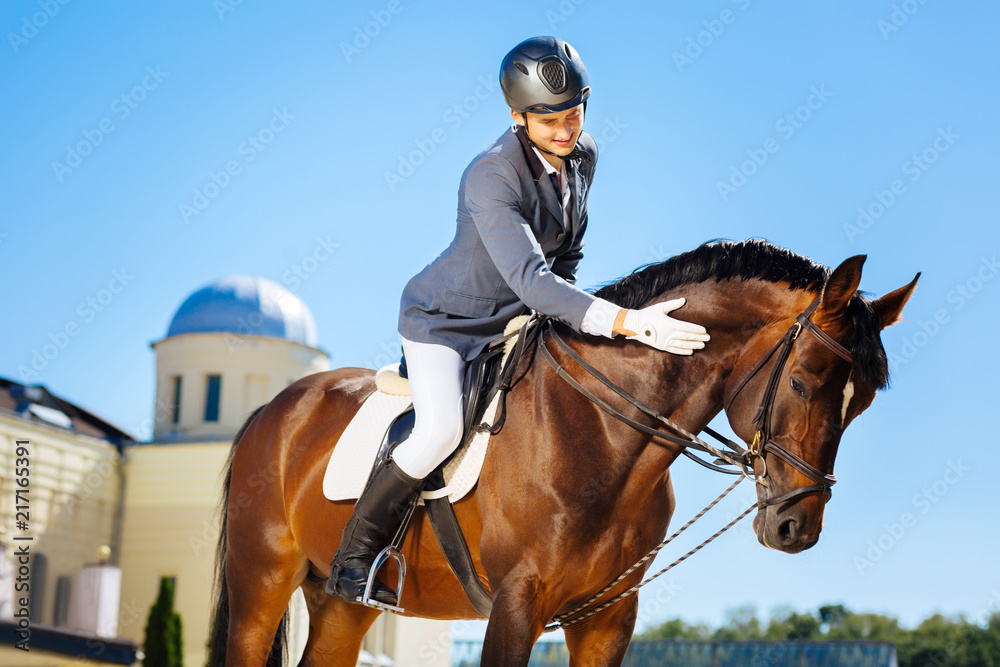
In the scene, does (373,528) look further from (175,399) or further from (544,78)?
(175,399)

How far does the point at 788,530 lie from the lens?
11.4 ft

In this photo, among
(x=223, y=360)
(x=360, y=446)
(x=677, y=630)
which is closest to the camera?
(x=360, y=446)

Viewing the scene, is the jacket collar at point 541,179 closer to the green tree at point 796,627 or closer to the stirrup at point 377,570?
the stirrup at point 377,570

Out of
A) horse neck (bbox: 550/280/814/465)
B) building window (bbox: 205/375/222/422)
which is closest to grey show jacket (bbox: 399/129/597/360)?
horse neck (bbox: 550/280/814/465)

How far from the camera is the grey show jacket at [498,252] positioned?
3.86 meters

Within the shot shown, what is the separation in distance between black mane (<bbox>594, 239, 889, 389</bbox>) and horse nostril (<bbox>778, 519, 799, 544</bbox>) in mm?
572

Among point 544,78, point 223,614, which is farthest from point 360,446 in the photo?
point 544,78

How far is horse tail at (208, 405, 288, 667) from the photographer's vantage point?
5.47 m

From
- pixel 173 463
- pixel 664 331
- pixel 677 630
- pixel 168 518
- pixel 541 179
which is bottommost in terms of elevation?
pixel 677 630

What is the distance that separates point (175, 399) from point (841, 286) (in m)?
37.0

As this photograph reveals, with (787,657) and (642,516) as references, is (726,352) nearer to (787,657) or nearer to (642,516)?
(642,516)

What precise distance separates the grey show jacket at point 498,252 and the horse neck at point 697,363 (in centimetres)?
32

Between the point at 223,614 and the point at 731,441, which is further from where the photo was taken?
the point at 223,614

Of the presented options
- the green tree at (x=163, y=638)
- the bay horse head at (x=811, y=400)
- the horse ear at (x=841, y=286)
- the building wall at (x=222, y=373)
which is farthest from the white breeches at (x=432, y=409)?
the building wall at (x=222, y=373)
